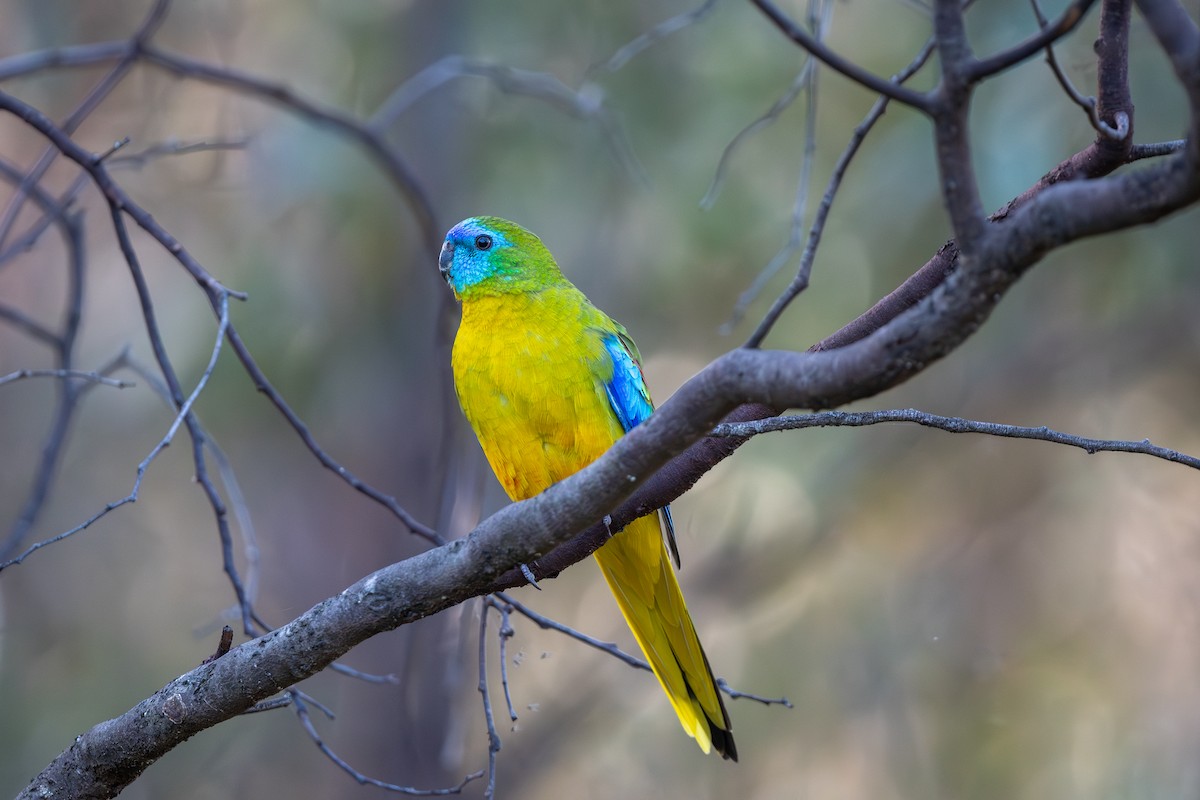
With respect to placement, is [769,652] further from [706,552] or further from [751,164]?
[751,164]

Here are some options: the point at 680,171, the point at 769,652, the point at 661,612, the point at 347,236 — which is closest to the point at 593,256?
the point at 680,171

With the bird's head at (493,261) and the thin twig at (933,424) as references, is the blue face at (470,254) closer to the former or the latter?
the bird's head at (493,261)

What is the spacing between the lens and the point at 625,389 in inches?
145

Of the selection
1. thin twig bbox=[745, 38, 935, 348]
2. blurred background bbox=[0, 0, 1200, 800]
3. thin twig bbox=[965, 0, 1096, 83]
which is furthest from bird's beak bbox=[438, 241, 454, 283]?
thin twig bbox=[965, 0, 1096, 83]

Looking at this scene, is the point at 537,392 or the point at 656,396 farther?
the point at 656,396

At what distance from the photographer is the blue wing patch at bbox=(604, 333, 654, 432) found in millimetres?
3650

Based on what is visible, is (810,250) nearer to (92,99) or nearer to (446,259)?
(446,259)

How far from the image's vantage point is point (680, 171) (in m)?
7.42

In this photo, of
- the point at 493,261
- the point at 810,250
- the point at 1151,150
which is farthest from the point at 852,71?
the point at 493,261

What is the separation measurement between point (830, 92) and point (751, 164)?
82 cm

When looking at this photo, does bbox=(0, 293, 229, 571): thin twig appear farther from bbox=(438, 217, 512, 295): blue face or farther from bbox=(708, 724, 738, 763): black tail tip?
bbox=(708, 724, 738, 763): black tail tip

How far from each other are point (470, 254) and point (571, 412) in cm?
87

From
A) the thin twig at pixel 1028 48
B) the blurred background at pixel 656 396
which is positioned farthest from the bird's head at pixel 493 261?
the thin twig at pixel 1028 48

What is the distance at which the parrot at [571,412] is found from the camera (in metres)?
3.55
